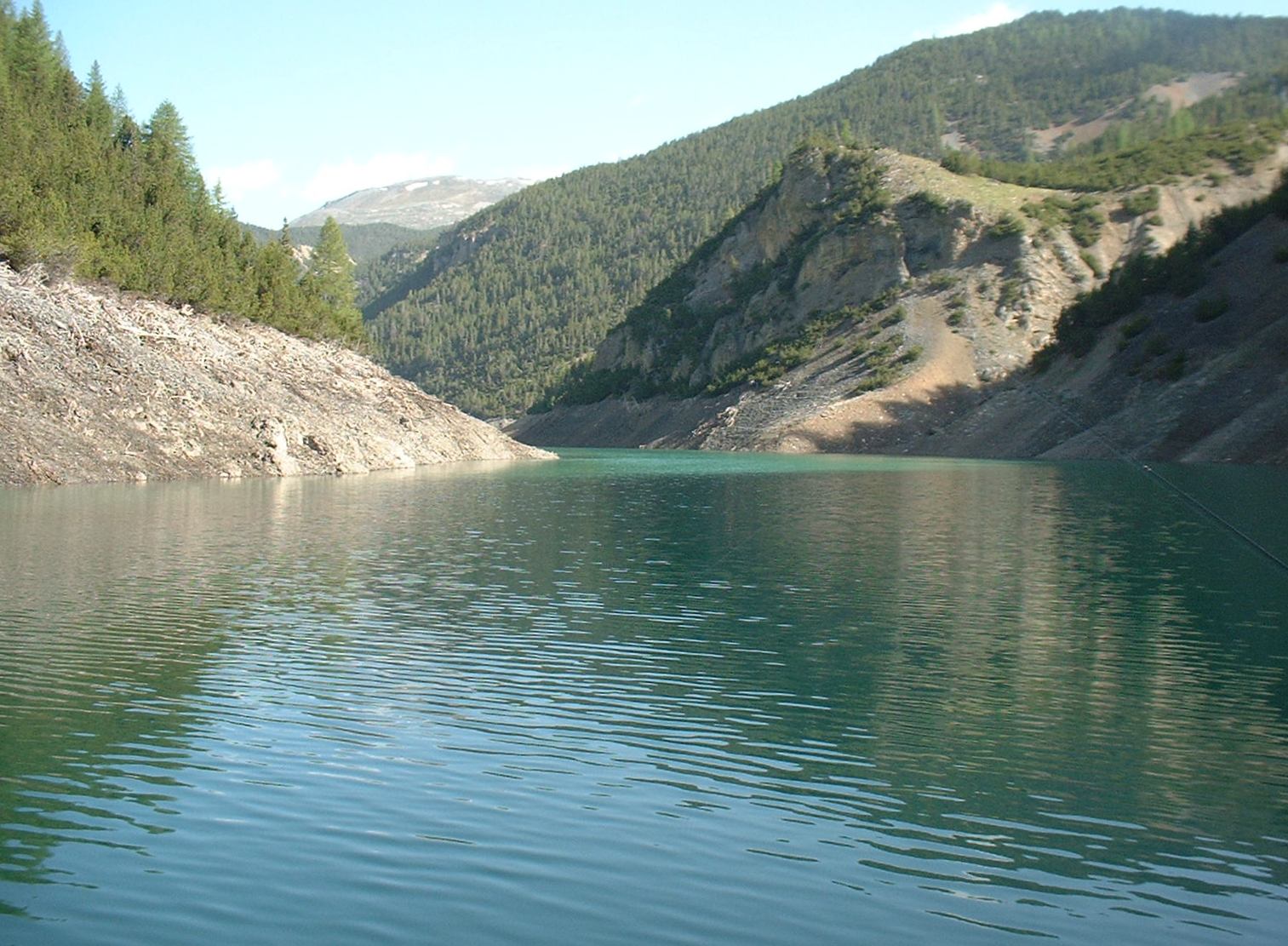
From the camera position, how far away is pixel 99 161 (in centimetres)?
8656

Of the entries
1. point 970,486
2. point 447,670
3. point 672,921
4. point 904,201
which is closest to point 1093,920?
point 672,921

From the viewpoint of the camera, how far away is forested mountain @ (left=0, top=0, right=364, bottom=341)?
68500 millimetres

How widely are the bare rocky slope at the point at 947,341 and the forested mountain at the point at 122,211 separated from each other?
148ft

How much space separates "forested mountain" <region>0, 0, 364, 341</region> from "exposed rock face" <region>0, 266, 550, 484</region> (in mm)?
2224

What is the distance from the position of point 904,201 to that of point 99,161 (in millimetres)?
87445

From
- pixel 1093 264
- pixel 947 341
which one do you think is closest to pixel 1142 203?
pixel 1093 264

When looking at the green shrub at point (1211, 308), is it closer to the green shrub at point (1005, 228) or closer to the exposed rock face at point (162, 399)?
the green shrub at point (1005, 228)

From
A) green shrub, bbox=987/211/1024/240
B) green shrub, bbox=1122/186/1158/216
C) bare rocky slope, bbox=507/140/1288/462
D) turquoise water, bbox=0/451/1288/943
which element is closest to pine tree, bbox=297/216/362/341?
bare rocky slope, bbox=507/140/1288/462

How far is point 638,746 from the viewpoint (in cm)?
1485

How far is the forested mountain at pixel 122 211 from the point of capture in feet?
225

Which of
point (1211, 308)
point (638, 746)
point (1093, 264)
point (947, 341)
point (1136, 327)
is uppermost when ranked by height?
point (1093, 264)

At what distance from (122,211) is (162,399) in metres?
23.1

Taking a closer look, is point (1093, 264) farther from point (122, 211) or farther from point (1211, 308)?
point (122, 211)

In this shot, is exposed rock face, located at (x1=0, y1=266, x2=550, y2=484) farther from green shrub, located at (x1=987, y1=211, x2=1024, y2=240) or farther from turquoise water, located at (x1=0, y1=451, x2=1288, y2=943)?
green shrub, located at (x1=987, y1=211, x2=1024, y2=240)
